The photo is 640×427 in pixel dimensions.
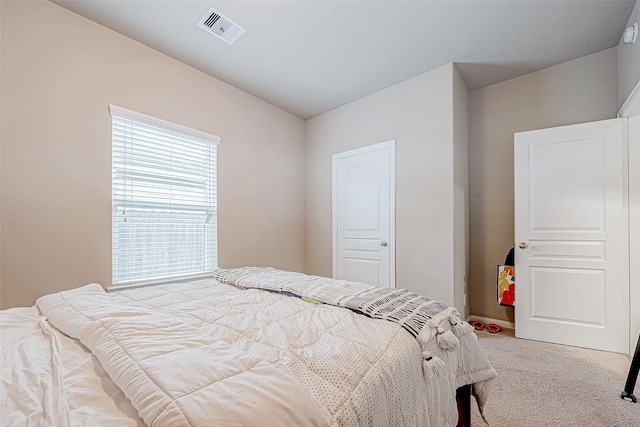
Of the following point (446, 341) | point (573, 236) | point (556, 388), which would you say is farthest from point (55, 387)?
point (573, 236)

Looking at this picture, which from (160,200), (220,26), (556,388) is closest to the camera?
(556,388)

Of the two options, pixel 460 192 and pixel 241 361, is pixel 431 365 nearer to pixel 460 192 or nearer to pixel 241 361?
pixel 241 361

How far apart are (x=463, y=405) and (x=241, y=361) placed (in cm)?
121

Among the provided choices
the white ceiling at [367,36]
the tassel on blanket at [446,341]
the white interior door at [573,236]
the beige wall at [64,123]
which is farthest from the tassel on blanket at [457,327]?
the beige wall at [64,123]

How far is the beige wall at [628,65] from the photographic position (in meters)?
2.05

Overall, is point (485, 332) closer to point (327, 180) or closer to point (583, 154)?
point (583, 154)

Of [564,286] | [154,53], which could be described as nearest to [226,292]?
[154,53]

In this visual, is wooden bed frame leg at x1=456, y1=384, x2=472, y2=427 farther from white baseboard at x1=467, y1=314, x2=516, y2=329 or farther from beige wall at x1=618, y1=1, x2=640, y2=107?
beige wall at x1=618, y1=1, x2=640, y2=107

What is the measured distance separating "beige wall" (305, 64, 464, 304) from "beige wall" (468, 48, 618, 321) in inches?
21.8

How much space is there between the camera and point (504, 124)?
3.16 metres

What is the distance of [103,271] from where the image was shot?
86.2 inches

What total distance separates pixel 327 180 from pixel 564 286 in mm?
2733

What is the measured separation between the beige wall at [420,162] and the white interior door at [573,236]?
2.53ft

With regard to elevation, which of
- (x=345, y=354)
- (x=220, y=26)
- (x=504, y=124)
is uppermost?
(x=220, y=26)
